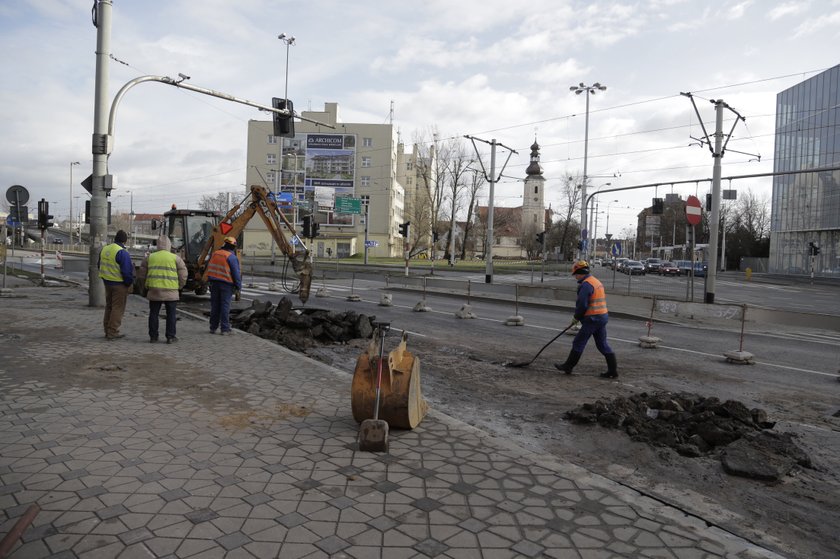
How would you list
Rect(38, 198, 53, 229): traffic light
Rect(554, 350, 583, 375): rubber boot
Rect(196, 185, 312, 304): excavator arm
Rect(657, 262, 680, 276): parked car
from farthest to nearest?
1. Rect(657, 262, 680, 276): parked car
2. Rect(38, 198, 53, 229): traffic light
3. Rect(196, 185, 312, 304): excavator arm
4. Rect(554, 350, 583, 375): rubber boot

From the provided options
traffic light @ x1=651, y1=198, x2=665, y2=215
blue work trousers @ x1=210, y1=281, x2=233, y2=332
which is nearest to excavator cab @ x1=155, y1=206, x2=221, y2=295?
blue work trousers @ x1=210, y1=281, x2=233, y2=332

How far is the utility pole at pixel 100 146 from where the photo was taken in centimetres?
1286

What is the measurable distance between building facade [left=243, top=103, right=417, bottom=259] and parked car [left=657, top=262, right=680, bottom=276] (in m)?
33.8

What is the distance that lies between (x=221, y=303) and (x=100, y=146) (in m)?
5.72

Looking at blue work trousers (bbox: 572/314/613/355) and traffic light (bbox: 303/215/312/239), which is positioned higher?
traffic light (bbox: 303/215/312/239)

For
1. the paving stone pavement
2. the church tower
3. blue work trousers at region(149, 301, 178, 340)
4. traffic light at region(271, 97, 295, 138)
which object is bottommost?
the paving stone pavement

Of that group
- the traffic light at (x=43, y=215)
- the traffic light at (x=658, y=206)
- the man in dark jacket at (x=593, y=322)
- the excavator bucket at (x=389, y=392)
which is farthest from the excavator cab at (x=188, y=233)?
the traffic light at (x=658, y=206)

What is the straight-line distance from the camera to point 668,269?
61719mm

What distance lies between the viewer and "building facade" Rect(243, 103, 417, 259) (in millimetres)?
75812

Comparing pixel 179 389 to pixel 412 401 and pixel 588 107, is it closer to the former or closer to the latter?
pixel 412 401

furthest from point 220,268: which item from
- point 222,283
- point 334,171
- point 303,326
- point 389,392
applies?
point 334,171

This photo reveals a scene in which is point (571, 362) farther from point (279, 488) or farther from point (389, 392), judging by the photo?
point (279, 488)

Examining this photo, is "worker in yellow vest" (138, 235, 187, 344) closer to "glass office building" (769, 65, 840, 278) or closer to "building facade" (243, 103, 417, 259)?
"glass office building" (769, 65, 840, 278)

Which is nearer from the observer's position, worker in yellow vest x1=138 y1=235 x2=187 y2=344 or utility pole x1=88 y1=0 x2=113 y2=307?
worker in yellow vest x1=138 y1=235 x2=187 y2=344
